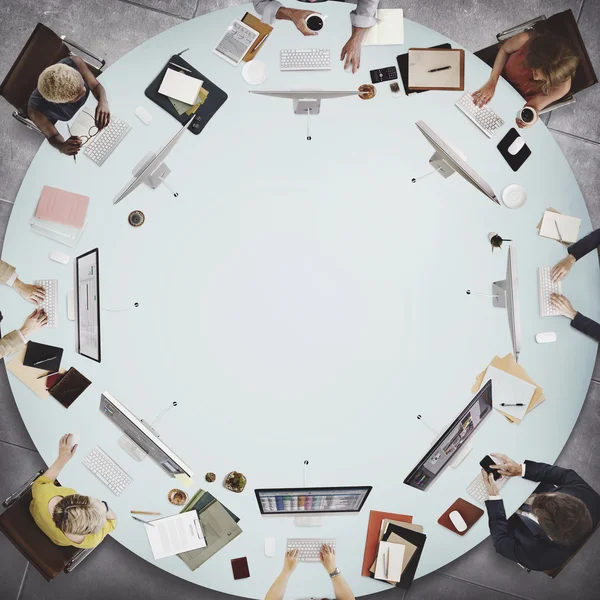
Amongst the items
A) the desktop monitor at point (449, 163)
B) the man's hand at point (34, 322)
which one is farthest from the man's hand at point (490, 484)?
the man's hand at point (34, 322)

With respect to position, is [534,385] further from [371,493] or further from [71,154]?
[71,154]

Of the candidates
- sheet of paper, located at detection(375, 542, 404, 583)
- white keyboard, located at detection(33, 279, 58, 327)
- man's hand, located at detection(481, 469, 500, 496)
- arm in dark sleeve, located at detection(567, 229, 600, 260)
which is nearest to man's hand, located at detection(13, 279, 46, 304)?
white keyboard, located at detection(33, 279, 58, 327)

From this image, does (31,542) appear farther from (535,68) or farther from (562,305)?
(535,68)

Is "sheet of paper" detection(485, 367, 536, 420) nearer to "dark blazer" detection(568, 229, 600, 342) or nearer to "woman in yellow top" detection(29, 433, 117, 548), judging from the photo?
"dark blazer" detection(568, 229, 600, 342)

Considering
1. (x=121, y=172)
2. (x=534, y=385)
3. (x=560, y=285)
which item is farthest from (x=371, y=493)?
(x=121, y=172)

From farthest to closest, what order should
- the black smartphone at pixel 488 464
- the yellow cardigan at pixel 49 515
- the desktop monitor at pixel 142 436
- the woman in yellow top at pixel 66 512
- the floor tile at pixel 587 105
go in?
the floor tile at pixel 587 105
the black smartphone at pixel 488 464
the yellow cardigan at pixel 49 515
the woman in yellow top at pixel 66 512
the desktop monitor at pixel 142 436

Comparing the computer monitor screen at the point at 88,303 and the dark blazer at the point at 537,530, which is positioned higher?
the dark blazer at the point at 537,530

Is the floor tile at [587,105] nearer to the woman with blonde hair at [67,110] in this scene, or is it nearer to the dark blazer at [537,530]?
the dark blazer at [537,530]
